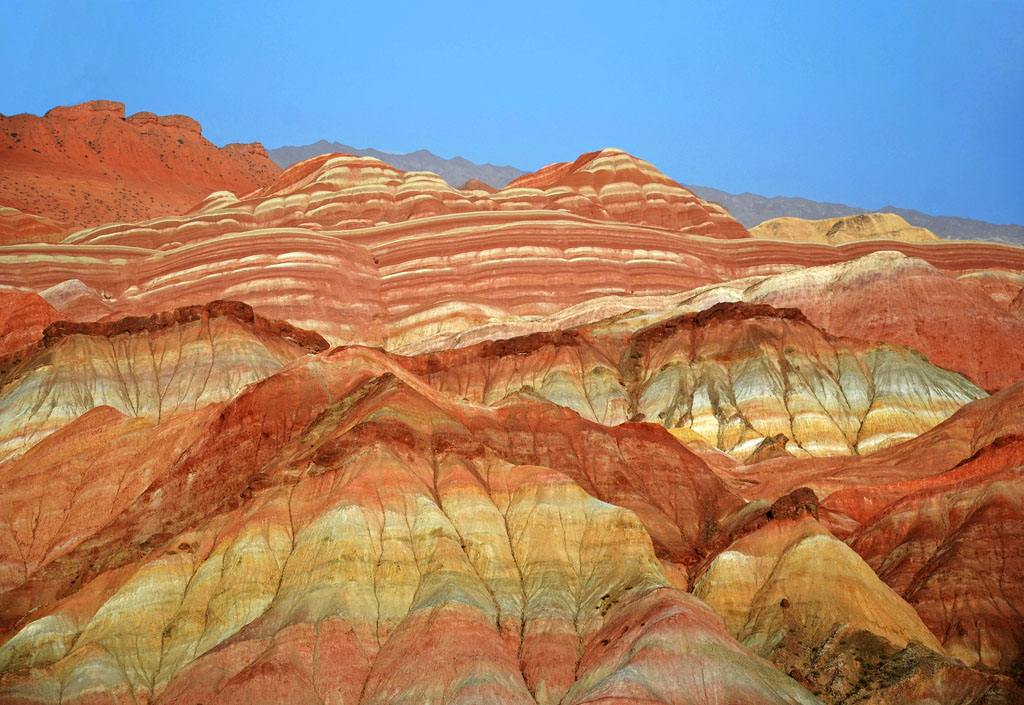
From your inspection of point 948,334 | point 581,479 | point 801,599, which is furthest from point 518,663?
point 948,334

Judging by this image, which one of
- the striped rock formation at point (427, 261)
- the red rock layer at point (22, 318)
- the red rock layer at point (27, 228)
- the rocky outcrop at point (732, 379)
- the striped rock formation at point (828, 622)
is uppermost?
the red rock layer at point (27, 228)

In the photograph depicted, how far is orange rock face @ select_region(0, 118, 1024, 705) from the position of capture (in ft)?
184

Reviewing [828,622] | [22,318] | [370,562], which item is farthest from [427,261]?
[828,622]

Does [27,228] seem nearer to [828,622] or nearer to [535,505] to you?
[535,505]

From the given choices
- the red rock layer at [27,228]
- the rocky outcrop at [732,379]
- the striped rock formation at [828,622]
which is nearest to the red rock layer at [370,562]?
the striped rock formation at [828,622]

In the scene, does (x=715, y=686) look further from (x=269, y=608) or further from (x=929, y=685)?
(x=269, y=608)

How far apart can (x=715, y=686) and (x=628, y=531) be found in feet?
42.7

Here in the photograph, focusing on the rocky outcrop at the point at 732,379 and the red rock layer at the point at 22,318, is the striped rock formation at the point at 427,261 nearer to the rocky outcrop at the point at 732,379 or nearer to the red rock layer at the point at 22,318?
the red rock layer at the point at 22,318

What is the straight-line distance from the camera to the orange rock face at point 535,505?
56062mm

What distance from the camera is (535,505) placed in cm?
6581

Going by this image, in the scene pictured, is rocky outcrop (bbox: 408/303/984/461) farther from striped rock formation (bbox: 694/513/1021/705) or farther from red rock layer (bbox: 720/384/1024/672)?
striped rock formation (bbox: 694/513/1021/705)

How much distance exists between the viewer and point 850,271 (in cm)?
13425

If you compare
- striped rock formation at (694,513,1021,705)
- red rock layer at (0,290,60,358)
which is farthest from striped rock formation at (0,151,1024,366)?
striped rock formation at (694,513,1021,705)

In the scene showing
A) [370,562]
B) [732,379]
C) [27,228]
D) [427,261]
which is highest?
[27,228]
